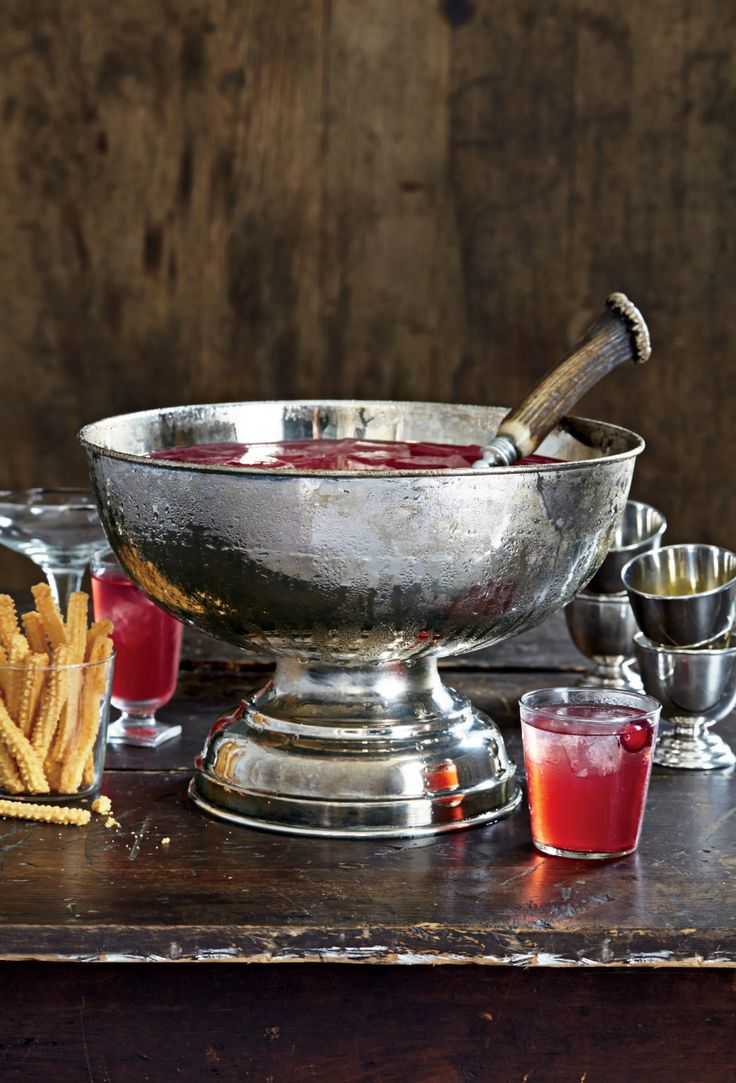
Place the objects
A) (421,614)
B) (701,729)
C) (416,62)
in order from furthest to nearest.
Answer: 1. (416,62)
2. (701,729)
3. (421,614)

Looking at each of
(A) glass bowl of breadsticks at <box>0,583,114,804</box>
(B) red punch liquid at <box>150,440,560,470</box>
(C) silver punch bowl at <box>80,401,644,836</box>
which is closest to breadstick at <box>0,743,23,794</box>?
(A) glass bowl of breadsticks at <box>0,583,114,804</box>

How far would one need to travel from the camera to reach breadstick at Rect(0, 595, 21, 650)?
3.21 ft

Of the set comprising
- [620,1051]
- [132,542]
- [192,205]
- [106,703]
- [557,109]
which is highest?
[557,109]

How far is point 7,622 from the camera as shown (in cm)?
98

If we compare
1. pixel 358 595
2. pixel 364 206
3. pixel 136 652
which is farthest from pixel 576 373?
pixel 364 206

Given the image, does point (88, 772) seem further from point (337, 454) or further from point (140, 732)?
point (337, 454)

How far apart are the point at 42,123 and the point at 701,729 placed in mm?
1911

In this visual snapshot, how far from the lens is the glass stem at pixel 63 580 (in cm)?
134

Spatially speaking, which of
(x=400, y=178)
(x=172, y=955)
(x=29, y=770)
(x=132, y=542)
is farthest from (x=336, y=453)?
(x=400, y=178)

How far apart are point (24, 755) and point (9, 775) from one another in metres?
0.03

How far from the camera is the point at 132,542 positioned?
93 cm

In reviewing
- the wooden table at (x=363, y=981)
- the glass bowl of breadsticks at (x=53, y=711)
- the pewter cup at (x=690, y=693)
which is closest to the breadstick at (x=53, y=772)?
the glass bowl of breadsticks at (x=53, y=711)

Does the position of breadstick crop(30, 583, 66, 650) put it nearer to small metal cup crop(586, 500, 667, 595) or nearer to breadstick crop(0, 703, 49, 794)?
breadstick crop(0, 703, 49, 794)

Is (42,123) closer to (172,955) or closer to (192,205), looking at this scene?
(192,205)
